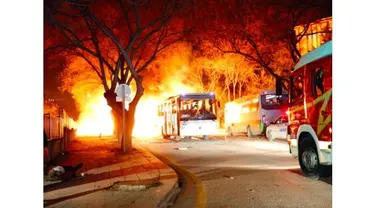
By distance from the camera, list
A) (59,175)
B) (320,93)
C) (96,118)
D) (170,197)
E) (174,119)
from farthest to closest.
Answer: (96,118), (174,119), (59,175), (320,93), (170,197)

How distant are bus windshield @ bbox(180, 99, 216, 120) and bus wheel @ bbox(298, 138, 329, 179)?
15.9 meters

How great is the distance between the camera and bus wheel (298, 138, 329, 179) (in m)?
10.4

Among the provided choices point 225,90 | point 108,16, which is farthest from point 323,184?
point 225,90

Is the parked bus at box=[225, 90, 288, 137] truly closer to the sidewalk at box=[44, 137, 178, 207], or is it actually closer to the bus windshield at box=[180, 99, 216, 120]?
the bus windshield at box=[180, 99, 216, 120]

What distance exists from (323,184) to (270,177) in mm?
1532

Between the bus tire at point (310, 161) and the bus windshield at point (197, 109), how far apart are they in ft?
52.0

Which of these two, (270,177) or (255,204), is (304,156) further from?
(255,204)

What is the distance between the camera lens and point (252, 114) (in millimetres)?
30719

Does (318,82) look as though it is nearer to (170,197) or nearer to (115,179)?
(170,197)

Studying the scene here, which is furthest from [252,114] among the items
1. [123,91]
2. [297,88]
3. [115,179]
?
[115,179]

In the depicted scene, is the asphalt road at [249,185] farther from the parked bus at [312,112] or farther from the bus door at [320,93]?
the bus door at [320,93]
